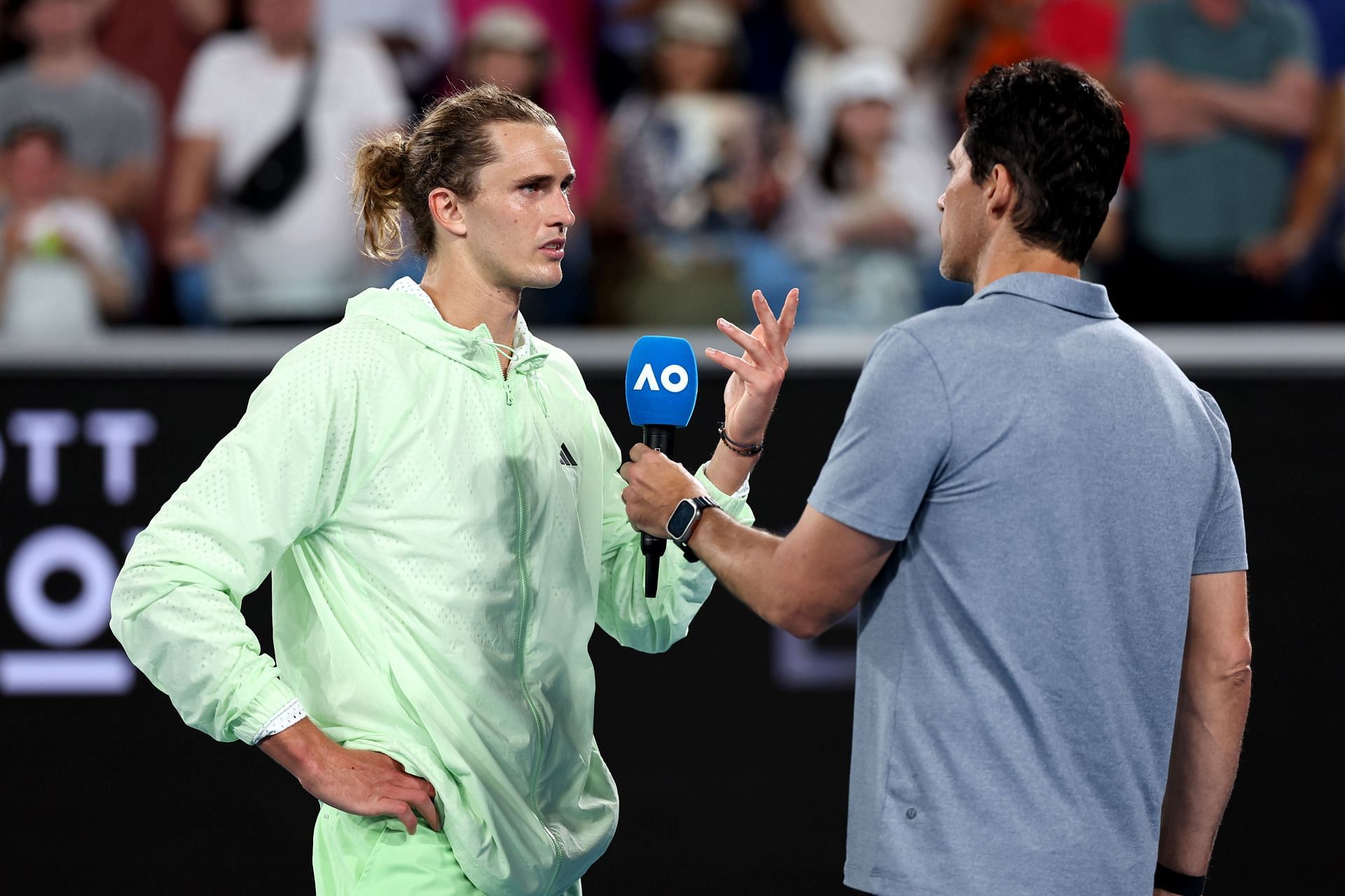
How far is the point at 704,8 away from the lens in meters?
5.77

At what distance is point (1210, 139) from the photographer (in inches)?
224

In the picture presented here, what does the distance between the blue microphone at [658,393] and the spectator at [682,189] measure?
2831 millimetres

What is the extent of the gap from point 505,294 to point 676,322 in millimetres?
2794

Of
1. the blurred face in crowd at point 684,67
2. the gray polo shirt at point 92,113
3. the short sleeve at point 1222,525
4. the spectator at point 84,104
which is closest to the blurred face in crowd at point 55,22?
the spectator at point 84,104

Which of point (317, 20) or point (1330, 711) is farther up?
point (317, 20)

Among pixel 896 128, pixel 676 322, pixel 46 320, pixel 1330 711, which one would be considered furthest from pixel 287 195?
pixel 1330 711

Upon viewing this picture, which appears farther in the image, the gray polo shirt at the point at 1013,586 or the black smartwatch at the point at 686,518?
the black smartwatch at the point at 686,518

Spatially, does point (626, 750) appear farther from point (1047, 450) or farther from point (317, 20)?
point (317, 20)

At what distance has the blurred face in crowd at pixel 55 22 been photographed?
222 inches

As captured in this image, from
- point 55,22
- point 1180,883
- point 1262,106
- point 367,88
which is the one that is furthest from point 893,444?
point 55,22

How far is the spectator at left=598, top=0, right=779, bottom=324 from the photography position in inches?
216

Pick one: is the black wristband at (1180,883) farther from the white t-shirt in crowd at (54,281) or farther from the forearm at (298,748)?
the white t-shirt in crowd at (54,281)

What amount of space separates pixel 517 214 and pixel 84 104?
3.55 meters

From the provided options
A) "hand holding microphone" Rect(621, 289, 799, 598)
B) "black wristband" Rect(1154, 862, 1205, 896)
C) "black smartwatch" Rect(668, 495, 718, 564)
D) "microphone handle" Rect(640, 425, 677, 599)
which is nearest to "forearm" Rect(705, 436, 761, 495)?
"hand holding microphone" Rect(621, 289, 799, 598)
